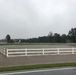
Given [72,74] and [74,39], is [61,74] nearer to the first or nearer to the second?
[72,74]

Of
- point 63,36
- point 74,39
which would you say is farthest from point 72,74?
point 63,36

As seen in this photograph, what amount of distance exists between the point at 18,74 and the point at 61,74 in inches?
89.7

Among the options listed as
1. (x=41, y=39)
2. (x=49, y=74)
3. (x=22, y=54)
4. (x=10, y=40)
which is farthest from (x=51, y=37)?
(x=49, y=74)

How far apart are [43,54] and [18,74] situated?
15.0 meters

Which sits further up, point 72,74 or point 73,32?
point 73,32

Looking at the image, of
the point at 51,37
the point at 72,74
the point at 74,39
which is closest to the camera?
the point at 72,74

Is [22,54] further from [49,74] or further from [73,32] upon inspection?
[73,32]

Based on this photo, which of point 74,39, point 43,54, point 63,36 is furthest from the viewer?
point 63,36

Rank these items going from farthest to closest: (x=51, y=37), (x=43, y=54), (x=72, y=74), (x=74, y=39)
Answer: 1. (x=51, y=37)
2. (x=74, y=39)
3. (x=43, y=54)
4. (x=72, y=74)

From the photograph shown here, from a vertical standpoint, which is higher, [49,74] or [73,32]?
[73,32]

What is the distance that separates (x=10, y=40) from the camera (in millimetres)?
131500

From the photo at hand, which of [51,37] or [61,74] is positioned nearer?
[61,74]

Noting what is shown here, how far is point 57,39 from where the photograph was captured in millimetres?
119312

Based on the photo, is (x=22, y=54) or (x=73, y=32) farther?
(x=73, y=32)
